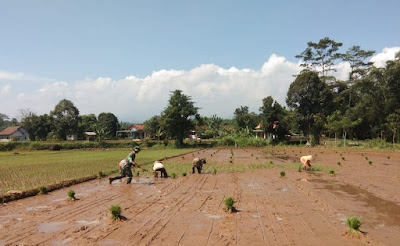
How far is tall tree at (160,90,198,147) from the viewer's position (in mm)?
52506

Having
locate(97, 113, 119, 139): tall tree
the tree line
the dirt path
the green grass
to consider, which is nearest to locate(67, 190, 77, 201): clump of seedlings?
the dirt path

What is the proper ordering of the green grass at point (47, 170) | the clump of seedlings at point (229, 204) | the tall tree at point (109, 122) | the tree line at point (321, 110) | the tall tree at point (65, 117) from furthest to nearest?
the tall tree at point (109, 122) < the tall tree at point (65, 117) < the tree line at point (321, 110) < the green grass at point (47, 170) < the clump of seedlings at point (229, 204)

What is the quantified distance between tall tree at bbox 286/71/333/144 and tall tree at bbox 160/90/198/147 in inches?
728

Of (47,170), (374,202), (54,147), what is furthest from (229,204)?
(54,147)

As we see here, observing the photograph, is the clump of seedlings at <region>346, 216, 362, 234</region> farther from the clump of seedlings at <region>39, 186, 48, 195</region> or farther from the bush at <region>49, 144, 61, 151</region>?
the bush at <region>49, 144, 61, 151</region>

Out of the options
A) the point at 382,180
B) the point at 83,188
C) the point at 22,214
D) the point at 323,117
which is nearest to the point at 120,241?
the point at 22,214

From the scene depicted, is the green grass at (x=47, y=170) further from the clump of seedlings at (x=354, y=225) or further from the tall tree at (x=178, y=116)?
the tall tree at (x=178, y=116)

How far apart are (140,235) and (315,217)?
182 inches

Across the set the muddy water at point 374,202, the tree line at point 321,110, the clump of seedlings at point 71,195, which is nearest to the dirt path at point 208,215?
the muddy water at point 374,202

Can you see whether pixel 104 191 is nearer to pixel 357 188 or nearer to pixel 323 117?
pixel 357 188

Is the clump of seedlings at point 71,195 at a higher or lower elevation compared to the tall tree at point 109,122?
lower

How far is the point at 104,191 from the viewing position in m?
12.1

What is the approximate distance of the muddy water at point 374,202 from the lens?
25.0 ft

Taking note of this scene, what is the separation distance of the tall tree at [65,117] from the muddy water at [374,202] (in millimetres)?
65035
